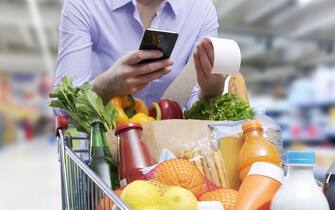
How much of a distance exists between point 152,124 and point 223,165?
0.60 feet

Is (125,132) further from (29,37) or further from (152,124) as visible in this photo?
(29,37)

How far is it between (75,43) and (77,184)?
0.51m

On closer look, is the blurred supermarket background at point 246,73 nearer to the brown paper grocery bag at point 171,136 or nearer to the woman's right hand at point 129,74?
the brown paper grocery bag at point 171,136

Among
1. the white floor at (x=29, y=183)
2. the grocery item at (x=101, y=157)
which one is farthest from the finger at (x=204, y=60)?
the white floor at (x=29, y=183)

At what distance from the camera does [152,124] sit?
1.07m

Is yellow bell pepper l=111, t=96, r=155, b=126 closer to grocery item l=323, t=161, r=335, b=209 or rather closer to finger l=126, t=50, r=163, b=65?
finger l=126, t=50, r=163, b=65

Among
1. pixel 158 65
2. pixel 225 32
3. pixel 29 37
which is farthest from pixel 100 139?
pixel 29 37

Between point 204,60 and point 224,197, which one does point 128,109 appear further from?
point 224,197

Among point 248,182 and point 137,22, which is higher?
point 137,22

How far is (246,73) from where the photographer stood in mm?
18875

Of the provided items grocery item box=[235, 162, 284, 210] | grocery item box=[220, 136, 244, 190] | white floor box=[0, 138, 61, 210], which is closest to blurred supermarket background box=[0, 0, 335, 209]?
white floor box=[0, 138, 61, 210]

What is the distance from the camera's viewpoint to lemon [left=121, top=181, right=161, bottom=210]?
809 mm

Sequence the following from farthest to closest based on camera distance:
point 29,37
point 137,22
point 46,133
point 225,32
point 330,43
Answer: point 46,133 → point 29,37 → point 330,43 → point 225,32 → point 137,22

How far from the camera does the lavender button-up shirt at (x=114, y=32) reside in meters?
1.36
